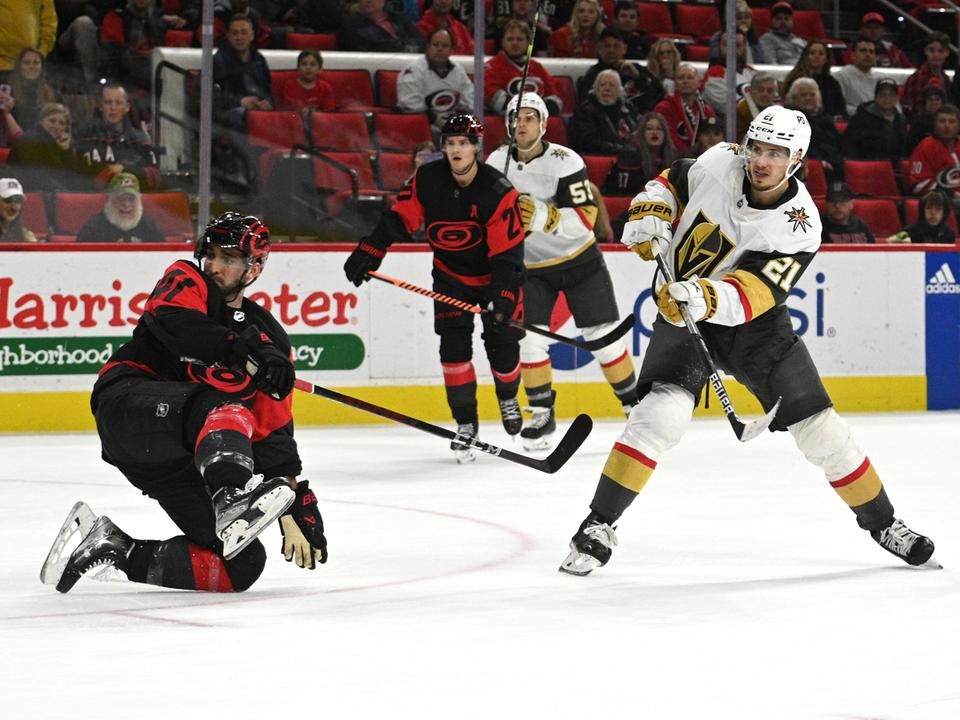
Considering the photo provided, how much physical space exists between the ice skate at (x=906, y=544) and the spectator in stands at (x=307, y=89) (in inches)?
167

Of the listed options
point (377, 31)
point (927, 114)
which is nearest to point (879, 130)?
point (927, 114)

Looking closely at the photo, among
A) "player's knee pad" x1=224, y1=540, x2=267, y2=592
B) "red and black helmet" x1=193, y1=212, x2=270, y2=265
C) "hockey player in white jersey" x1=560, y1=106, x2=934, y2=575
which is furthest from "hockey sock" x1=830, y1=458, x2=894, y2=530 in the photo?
"red and black helmet" x1=193, y1=212, x2=270, y2=265

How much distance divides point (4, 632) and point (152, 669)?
471 millimetres

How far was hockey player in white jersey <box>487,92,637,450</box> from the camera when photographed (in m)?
6.73

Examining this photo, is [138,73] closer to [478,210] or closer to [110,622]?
[478,210]

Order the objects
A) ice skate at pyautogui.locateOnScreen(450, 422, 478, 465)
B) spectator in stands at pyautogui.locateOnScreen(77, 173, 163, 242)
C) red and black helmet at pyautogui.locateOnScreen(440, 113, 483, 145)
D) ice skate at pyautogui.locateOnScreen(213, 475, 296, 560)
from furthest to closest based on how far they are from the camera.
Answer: spectator in stands at pyautogui.locateOnScreen(77, 173, 163, 242), ice skate at pyautogui.locateOnScreen(450, 422, 478, 465), red and black helmet at pyautogui.locateOnScreen(440, 113, 483, 145), ice skate at pyautogui.locateOnScreen(213, 475, 296, 560)

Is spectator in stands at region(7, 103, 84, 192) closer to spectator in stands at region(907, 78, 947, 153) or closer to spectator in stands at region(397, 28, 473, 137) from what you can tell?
spectator in stands at region(397, 28, 473, 137)

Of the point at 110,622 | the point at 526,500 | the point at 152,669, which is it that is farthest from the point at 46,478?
the point at 152,669

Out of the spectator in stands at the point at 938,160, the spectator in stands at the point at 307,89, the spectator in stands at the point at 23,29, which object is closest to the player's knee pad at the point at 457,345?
the spectator in stands at the point at 307,89

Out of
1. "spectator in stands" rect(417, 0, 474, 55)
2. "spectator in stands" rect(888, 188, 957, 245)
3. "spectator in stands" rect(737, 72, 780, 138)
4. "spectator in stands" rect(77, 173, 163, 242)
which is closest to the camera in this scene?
"spectator in stands" rect(77, 173, 163, 242)

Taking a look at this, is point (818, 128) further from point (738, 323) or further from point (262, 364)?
point (262, 364)

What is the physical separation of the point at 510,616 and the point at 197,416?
75 centimetres

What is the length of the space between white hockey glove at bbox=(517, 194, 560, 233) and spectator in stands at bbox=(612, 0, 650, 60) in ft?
7.10

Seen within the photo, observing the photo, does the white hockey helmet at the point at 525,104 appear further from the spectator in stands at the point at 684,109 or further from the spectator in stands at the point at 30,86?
the spectator in stands at the point at 30,86
